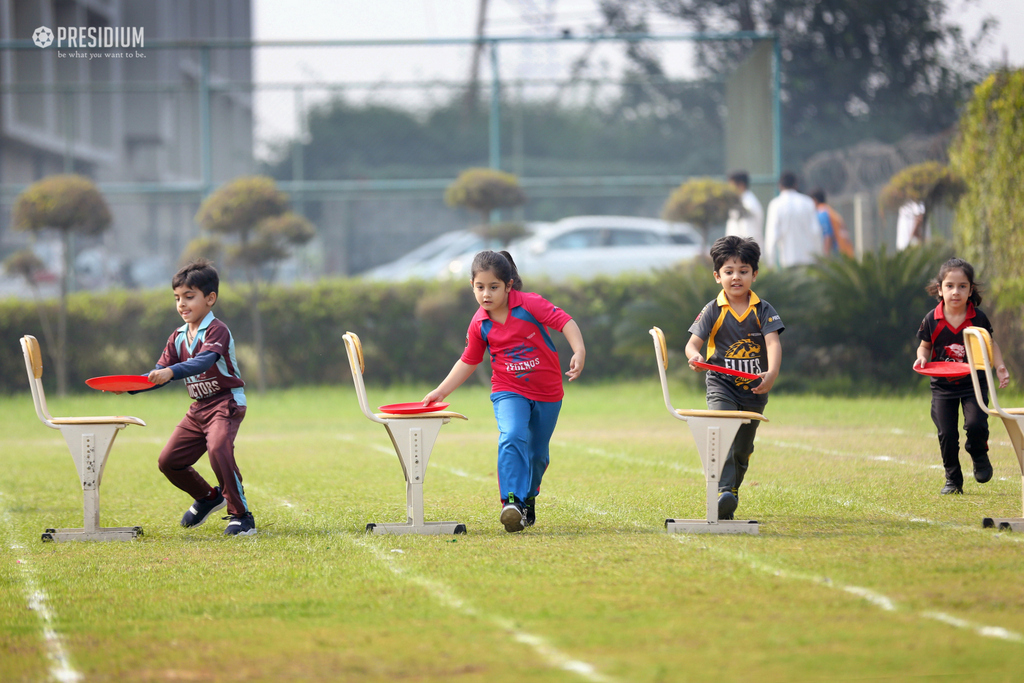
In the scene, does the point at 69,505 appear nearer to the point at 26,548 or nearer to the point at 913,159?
the point at 26,548

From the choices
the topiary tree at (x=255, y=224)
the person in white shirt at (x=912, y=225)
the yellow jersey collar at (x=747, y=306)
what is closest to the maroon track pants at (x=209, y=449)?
the yellow jersey collar at (x=747, y=306)

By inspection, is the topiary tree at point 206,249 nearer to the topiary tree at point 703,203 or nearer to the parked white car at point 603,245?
the parked white car at point 603,245

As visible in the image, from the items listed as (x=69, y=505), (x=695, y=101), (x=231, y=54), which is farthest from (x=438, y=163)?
(x=69, y=505)

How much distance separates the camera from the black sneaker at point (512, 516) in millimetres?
5863

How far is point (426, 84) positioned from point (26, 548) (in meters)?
13.6

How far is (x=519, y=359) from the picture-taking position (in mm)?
6297

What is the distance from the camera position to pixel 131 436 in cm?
1223

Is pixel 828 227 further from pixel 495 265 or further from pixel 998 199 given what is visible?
pixel 495 265

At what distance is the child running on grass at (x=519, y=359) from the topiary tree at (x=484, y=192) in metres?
10.1

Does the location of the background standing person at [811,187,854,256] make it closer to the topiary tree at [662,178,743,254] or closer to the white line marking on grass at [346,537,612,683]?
the topiary tree at [662,178,743,254]

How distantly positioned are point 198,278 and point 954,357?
4.78m

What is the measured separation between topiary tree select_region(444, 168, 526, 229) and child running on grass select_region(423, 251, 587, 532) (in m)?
10.1

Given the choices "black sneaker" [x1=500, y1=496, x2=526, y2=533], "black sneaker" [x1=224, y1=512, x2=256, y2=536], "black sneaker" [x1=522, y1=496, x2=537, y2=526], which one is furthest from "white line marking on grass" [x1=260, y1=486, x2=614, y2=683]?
"black sneaker" [x1=522, y1=496, x2=537, y2=526]

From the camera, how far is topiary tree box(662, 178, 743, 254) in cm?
1570
